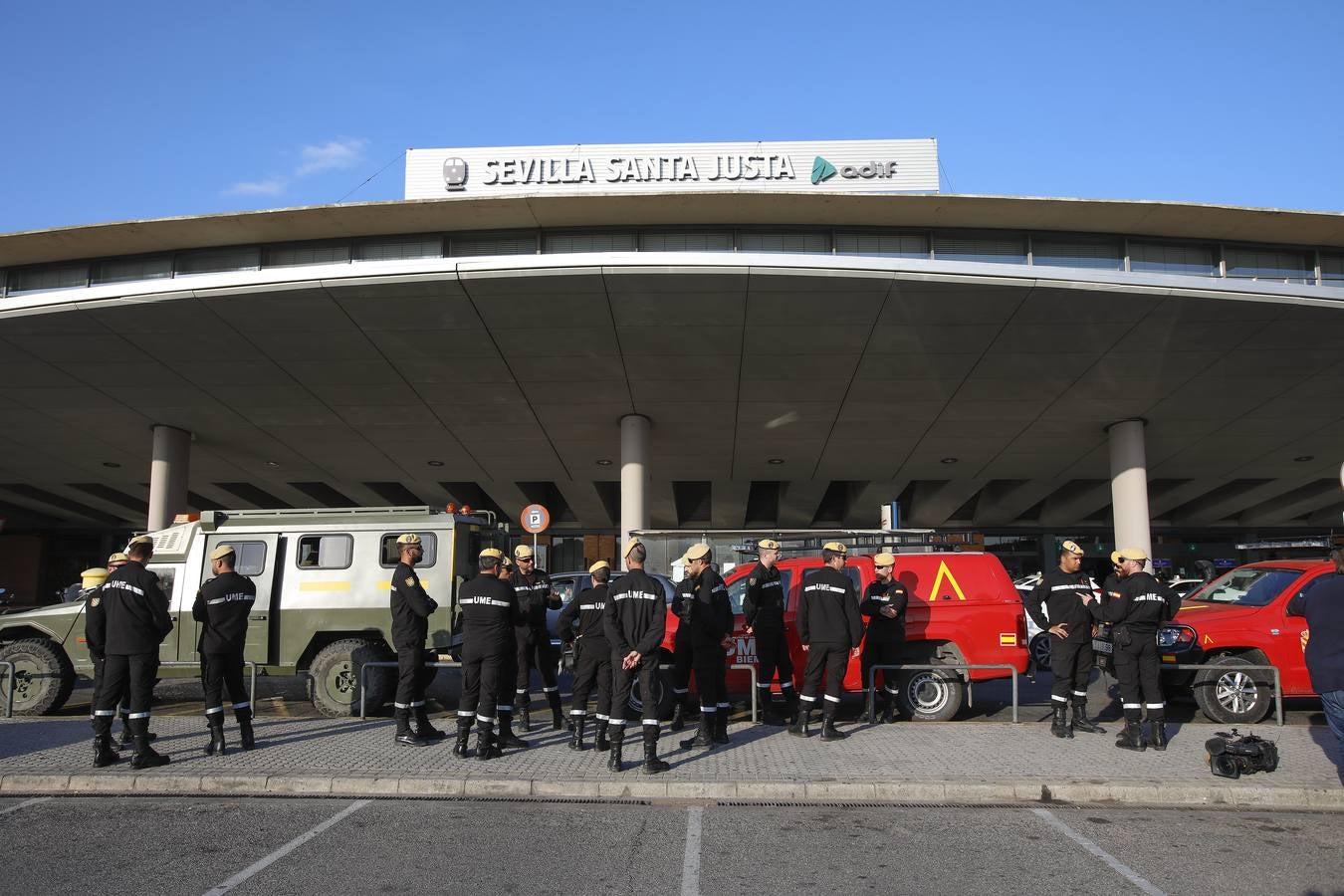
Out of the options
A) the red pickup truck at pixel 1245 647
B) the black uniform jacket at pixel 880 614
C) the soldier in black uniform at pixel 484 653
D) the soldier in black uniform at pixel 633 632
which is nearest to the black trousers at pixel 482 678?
the soldier in black uniform at pixel 484 653

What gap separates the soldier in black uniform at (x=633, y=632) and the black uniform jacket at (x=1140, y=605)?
4164 mm

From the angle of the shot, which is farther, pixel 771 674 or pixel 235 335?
pixel 235 335

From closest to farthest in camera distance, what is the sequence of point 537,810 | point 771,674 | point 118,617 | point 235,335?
point 537,810 → point 118,617 → point 771,674 → point 235,335

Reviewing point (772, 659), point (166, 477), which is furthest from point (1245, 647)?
point (166, 477)

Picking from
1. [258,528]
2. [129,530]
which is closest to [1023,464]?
[258,528]

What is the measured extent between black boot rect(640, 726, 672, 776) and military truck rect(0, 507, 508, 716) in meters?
4.24

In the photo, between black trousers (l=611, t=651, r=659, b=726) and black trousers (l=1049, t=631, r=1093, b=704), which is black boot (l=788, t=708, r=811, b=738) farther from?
black trousers (l=1049, t=631, r=1093, b=704)

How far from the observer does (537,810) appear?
656 cm

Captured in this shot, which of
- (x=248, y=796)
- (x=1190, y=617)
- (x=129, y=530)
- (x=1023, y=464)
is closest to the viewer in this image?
(x=248, y=796)

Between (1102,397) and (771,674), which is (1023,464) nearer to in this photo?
(1102,397)

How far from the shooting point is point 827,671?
885 centimetres

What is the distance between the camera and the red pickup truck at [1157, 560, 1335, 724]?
387 inches

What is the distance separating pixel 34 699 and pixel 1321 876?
12.4 meters

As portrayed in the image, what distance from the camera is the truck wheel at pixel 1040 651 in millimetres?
→ 15961
